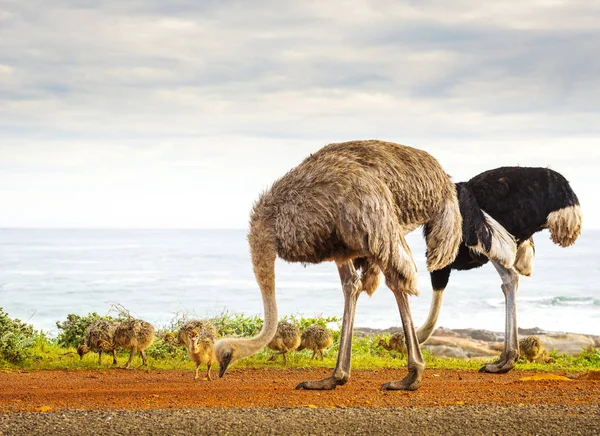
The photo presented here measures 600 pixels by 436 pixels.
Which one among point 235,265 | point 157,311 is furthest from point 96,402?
point 235,265

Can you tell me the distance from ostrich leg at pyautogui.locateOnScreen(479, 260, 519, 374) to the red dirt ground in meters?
0.22

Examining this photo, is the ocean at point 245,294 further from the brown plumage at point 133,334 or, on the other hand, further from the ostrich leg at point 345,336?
the ostrich leg at point 345,336

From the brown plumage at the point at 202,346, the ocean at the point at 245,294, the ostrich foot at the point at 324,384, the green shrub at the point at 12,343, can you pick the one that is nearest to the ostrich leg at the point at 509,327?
the ostrich foot at the point at 324,384

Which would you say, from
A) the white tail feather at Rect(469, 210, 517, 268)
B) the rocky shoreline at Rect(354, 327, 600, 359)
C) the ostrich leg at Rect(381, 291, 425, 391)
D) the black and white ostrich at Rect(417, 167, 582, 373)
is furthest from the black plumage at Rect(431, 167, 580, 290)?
the rocky shoreline at Rect(354, 327, 600, 359)

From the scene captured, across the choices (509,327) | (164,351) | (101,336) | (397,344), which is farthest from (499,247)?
(101,336)

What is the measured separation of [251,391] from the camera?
33.8 feet

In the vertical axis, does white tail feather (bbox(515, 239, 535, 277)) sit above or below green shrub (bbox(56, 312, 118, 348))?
above

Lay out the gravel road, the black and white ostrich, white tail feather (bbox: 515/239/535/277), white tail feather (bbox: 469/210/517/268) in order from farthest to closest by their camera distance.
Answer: white tail feather (bbox: 515/239/535/277) → the black and white ostrich → white tail feather (bbox: 469/210/517/268) → the gravel road

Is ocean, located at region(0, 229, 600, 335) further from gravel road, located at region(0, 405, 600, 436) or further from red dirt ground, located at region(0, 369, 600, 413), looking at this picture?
gravel road, located at region(0, 405, 600, 436)

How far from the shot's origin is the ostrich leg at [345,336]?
10.4 meters

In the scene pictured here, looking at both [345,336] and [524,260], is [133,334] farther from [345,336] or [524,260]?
[524,260]

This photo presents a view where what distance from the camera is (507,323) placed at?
13172 mm

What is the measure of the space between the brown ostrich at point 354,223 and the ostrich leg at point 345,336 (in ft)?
0.04

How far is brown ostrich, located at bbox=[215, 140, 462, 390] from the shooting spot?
384 inches
